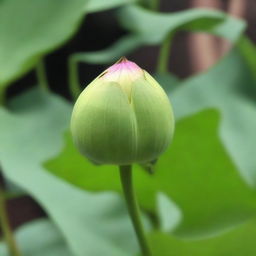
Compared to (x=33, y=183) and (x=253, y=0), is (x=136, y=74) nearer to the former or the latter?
(x=33, y=183)

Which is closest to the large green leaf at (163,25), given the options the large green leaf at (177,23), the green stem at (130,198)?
the large green leaf at (177,23)

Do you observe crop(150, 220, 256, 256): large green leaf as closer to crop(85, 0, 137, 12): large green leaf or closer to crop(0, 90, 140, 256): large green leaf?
crop(0, 90, 140, 256): large green leaf

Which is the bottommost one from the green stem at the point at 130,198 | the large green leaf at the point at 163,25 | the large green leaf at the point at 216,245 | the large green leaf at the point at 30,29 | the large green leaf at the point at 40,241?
the large green leaf at the point at 40,241

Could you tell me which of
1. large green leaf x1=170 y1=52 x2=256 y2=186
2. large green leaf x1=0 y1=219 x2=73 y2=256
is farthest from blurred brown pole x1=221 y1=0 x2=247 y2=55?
large green leaf x1=0 y1=219 x2=73 y2=256

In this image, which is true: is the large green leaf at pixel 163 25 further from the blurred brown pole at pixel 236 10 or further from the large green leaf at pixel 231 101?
the blurred brown pole at pixel 236 10

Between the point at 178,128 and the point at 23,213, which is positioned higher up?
the point at 178,128

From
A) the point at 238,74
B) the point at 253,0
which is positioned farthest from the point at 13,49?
the point at 253,0

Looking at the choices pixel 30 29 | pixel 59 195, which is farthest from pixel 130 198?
pixel 30 29
